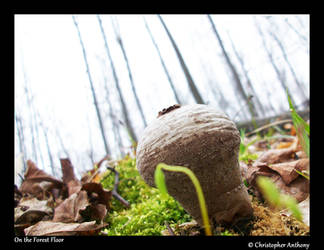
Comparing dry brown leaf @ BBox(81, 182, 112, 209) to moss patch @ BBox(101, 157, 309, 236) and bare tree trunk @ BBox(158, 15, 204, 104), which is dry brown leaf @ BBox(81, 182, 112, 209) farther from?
bare tree trunk @ BBox(158, 15, 204, 104)

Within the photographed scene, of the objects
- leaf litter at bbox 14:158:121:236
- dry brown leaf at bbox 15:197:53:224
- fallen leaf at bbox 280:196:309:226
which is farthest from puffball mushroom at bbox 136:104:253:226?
dry brown leaf at bbox 15:197:53:224

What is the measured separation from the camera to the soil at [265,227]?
101cm

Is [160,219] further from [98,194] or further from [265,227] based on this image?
[265,227]

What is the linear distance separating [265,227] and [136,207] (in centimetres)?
134

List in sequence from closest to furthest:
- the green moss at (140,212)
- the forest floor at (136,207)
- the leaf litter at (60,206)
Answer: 1. the forest floor at (136,207)
2. the leaf litter at (60,206)
3. the green moss at (140,212)

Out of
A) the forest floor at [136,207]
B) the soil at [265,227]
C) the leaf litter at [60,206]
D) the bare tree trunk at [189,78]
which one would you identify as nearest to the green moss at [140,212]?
the forest floor at [136,207]

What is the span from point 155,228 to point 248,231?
0.66 metres

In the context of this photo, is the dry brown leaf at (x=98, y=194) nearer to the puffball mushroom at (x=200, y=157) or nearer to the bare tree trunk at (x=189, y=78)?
the puffball mushroom at (x=200, y=157)

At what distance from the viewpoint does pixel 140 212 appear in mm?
1931

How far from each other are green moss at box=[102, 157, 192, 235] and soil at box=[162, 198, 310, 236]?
1.15 feet

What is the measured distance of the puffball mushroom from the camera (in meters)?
1.03

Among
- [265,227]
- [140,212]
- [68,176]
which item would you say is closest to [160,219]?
[140,212]
